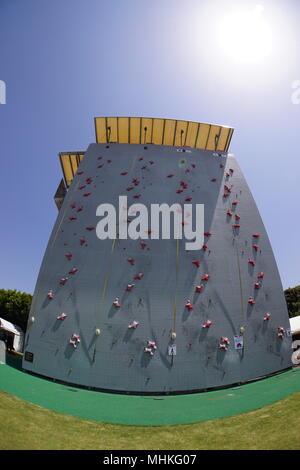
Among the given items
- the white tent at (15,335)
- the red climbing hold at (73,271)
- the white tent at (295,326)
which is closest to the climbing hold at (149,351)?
the red climbing hold at (73,271)

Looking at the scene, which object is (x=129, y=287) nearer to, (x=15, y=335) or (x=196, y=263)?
(x=196, y=263)

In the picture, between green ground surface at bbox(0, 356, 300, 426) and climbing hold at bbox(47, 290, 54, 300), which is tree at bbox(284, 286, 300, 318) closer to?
green ground surface at bbox(0, 356, 300, 426)

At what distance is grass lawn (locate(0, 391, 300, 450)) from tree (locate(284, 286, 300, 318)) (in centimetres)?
2634

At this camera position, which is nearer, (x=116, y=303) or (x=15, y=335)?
(x=116, y=303)

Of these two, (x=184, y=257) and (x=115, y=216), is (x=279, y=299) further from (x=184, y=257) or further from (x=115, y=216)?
(x=115, y=216)

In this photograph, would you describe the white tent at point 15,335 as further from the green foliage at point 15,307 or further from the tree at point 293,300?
the tree at point 293,300

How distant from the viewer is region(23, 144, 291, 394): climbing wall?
7.57 meters

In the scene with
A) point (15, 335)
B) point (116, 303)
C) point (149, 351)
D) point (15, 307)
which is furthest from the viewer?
point (15, 307)

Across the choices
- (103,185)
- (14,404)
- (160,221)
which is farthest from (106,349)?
(103,185)

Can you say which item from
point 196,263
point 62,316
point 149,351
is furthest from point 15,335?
point 196,263

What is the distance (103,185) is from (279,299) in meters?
11.2

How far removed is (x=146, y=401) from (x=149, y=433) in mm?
2230

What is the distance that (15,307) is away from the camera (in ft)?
64.3
